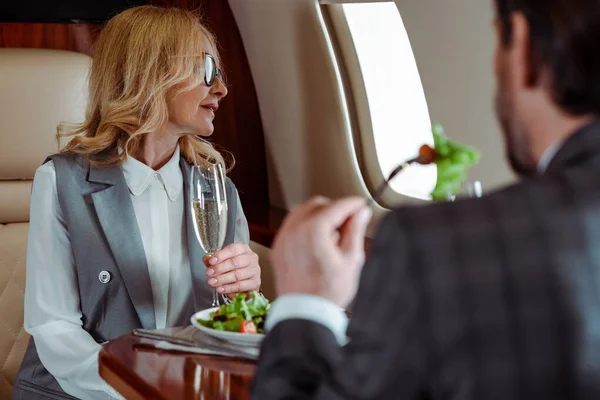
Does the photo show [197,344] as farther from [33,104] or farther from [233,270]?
[33,104]

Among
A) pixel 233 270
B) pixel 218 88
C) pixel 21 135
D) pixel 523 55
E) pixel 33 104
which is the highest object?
pixel 523 55

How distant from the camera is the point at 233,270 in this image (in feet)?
6.87

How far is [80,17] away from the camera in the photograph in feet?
13.3

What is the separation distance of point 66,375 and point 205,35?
1.00 metres

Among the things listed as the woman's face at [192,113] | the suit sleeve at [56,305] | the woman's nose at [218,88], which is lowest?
the suit sleeve at [56,305]

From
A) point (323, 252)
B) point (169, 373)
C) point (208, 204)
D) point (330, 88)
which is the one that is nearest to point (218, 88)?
point (208, 204)

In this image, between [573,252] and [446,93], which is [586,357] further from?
[446,93]

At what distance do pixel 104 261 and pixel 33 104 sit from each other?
1037 mm

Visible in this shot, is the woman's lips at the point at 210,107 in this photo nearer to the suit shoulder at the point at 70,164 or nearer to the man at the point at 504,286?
the suit shoulder at the point at 70,164

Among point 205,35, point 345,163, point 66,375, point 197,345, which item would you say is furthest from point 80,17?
point 197,345

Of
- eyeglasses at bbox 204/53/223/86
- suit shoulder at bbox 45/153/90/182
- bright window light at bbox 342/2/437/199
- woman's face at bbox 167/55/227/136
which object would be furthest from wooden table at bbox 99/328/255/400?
bright window light at bbox 342/2/437/199

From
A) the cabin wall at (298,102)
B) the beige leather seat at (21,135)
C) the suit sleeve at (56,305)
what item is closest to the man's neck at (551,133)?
the suit sleeve at (56,305)

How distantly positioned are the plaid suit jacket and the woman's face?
5.37 feet

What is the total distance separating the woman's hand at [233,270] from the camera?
2.05m
